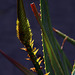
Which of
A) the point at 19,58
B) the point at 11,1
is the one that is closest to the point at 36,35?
the point at 19,58

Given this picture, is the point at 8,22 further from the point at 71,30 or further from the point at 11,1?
the point at 71,30

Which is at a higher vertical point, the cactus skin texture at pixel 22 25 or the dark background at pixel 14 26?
the cactus skin texture at pixel 22 25

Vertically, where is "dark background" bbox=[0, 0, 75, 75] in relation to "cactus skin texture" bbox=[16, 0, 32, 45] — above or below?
below

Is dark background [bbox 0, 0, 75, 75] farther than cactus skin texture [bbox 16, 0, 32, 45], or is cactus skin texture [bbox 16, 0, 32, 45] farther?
dark background [bbox 0, 0, 75, 75]

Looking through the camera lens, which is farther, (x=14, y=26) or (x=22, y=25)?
(x=14, y=26)

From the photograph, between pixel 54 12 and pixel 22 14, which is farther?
pixel 54 12

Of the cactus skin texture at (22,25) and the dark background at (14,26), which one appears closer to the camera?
the cactus skin texture at (22,25)

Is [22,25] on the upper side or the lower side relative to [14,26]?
upper

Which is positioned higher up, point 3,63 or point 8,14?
point 8,14
